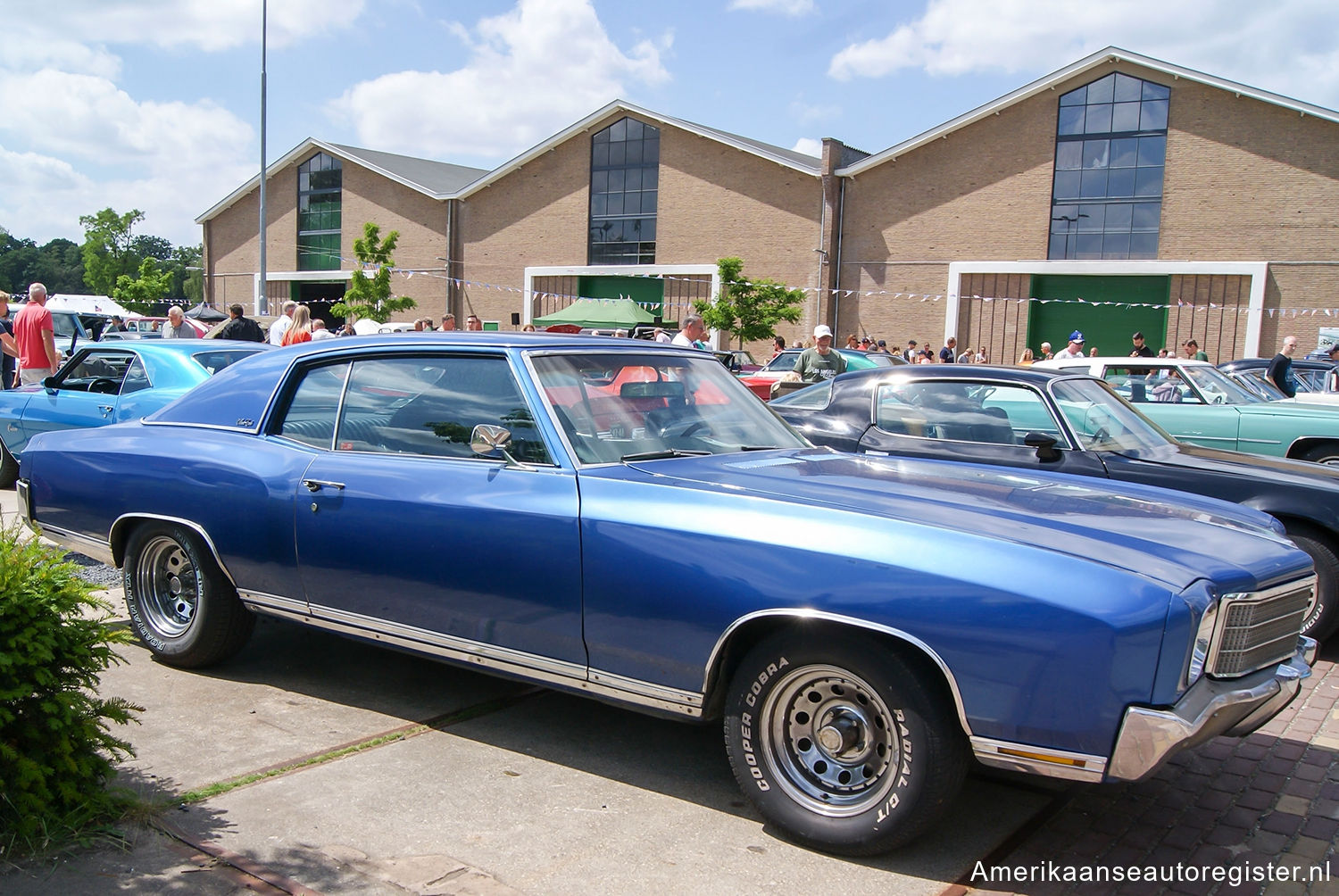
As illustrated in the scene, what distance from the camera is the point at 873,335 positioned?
3303cm

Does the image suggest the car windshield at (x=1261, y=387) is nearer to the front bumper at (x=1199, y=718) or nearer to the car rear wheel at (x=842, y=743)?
the front bumper at (x=1199, y=718)

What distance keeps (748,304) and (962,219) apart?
7.01m

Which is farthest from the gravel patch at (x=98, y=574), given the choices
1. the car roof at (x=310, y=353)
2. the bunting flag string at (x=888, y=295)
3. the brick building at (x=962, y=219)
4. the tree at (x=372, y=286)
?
the tree at (x=372, y=286)

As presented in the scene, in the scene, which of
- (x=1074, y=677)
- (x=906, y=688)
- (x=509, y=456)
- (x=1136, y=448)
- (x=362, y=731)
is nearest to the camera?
(x=1074, y=677)

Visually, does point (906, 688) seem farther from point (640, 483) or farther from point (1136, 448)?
point (1136, 448)

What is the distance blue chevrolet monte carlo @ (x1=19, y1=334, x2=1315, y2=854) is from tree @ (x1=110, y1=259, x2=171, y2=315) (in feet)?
189

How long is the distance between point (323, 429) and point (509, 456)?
1.10m

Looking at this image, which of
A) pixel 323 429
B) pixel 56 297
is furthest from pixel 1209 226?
pixel 56 297

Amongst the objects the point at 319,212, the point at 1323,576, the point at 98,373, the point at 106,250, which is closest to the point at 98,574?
the point at 98,373

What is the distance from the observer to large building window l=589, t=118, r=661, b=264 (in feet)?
120

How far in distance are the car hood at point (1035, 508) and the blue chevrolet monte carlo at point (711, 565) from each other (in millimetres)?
16

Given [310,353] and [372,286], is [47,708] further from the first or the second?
[372,286]

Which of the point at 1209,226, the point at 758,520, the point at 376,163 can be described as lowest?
the point at 758,520

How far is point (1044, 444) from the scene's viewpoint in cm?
595
